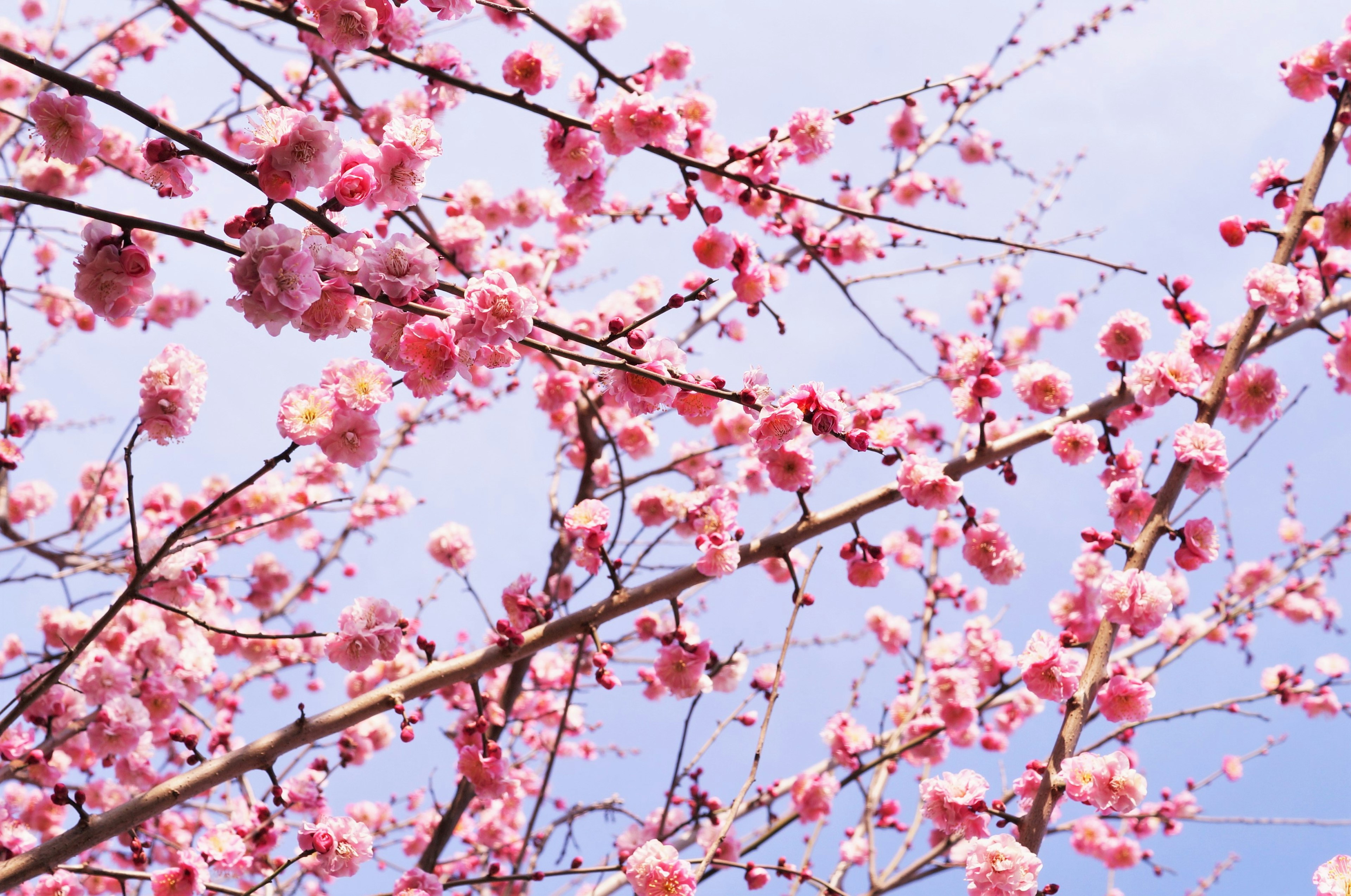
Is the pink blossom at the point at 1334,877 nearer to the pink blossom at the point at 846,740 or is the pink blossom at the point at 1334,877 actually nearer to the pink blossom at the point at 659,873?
the pink blossom at the point at 659,873

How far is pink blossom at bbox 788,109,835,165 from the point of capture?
13.0 ft

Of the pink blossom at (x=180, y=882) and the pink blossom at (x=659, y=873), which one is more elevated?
the pink blossom at (x=659, y=873)

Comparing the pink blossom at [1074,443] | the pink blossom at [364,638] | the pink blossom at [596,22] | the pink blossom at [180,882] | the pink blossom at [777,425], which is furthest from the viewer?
the pink blossom at [596,22]

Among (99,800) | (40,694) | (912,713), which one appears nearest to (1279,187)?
(912,713)

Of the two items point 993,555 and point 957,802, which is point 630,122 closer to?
point 993,555

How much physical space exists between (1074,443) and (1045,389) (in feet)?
1.95

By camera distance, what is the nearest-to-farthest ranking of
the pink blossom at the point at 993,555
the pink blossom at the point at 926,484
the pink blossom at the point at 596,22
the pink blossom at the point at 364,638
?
the pink blossom at the point at 364,638
the pink blossom at the point at 926,484
the pink blossom at the point at 993,555
the pink blossom at the point at 596,22

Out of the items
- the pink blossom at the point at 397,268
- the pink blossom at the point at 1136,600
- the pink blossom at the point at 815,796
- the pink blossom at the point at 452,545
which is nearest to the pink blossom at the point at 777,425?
the pink blossom at the point at 397,268

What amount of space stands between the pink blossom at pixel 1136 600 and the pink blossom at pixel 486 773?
2.31 m

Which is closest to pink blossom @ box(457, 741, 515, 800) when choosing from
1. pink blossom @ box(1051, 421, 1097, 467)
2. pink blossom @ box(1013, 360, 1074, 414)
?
pink blossom @ box(1051, 421, 1097, 467)

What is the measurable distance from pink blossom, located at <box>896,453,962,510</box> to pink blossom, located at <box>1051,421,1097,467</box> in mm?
745

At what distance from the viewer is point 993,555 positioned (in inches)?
151

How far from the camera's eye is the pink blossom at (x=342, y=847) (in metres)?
2.75

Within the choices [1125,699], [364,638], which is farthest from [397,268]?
[1125,699]
